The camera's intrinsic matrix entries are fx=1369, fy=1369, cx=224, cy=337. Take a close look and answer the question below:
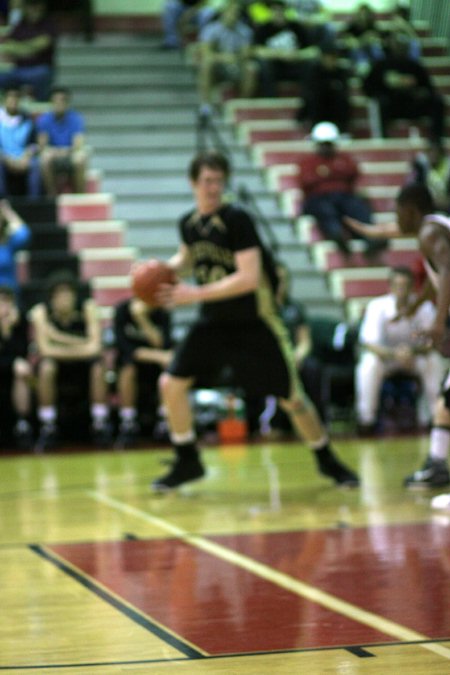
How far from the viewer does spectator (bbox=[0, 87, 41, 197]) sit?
13086 mm

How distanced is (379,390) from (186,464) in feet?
14.1

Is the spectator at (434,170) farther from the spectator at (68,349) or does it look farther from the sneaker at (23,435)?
the sneaker at (23,435)

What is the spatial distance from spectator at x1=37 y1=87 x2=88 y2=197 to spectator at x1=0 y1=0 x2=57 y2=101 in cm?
125

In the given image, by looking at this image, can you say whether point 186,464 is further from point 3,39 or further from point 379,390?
point 3,39

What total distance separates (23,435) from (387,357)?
9.82 feet

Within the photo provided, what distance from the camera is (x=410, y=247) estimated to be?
14211 millimetres

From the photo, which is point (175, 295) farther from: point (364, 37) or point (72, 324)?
point (364, 37)

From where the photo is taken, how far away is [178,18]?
16734mm

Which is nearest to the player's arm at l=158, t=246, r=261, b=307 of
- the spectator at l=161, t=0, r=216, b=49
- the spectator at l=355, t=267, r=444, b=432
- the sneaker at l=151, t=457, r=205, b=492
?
the sneaker at l=151, t=457, r=205, b=492

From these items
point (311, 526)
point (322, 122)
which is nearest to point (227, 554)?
point (311, 526)

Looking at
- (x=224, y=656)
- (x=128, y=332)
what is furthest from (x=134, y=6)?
(x=224, y=656)

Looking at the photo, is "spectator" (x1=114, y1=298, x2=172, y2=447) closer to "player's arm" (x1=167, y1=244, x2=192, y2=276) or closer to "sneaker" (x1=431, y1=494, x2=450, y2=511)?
"player's arm" (x1=167, y1=244, x2=192, y2=276)

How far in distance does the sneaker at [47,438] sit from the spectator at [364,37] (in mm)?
7335

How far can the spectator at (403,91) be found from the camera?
1569cm
